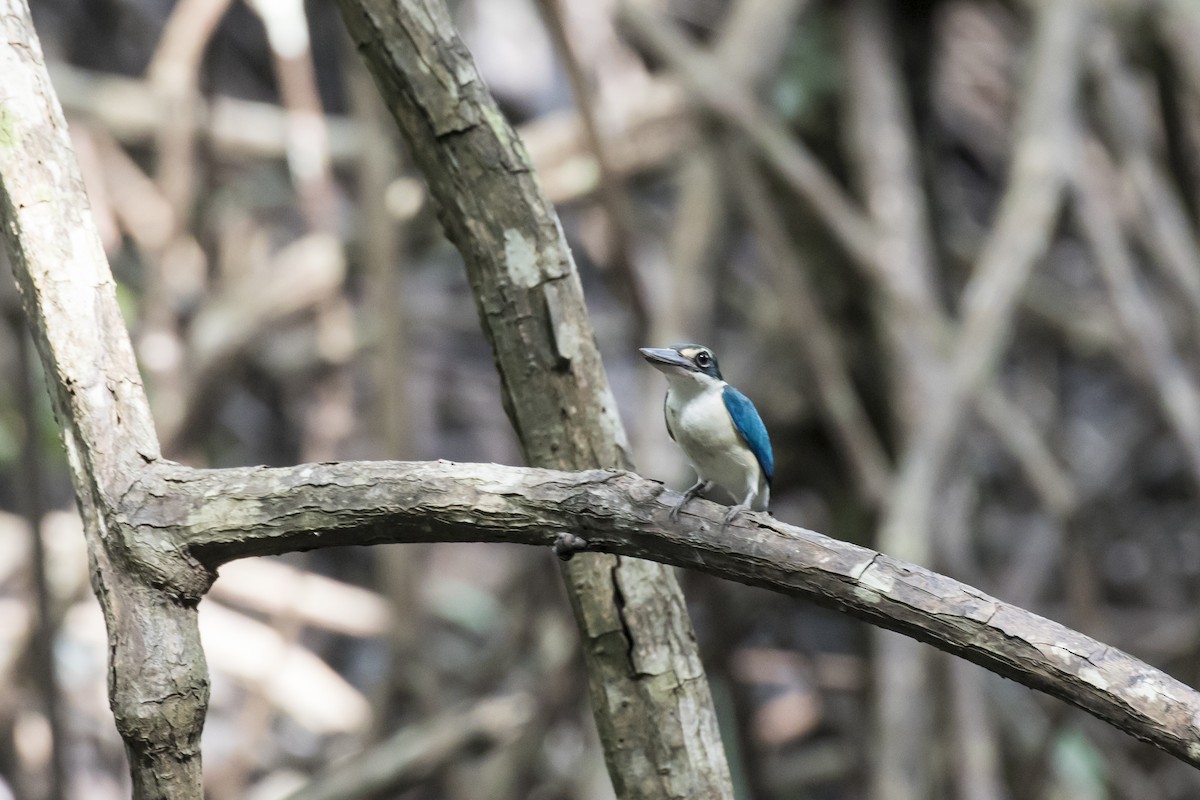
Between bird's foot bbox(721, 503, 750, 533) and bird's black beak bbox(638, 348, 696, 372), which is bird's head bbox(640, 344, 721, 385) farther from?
bird's foot bbox(721, 503, 750, 533)

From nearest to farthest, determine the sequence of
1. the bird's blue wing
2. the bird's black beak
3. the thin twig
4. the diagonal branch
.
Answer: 1. the diagonal branch
2. the bird's black beak
3. the bird's blue wing
4. the thin twig

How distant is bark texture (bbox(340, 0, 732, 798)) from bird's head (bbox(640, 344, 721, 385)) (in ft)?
0.54

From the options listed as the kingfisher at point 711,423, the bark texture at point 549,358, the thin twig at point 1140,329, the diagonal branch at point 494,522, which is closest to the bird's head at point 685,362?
the kingfisher at point 711,423

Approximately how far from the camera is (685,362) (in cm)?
239

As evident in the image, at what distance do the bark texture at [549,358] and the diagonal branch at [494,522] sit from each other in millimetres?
500

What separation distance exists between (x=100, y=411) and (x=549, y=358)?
2.56 feet

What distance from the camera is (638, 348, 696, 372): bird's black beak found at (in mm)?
2330

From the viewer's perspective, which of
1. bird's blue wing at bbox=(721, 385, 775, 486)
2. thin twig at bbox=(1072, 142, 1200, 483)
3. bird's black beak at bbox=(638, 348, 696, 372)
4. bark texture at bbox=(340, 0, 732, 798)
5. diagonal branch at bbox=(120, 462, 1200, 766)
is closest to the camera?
diagonal branch at bbox=(120, 462, 1200, 766)

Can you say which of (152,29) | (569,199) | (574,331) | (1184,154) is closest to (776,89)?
(569,199)

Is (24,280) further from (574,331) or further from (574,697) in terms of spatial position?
(574,697)

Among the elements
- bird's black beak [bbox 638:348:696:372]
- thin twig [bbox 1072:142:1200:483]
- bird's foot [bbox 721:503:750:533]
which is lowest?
bird's foot [bbox 721:503:750:533]

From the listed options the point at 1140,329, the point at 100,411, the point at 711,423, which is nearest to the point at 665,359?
the point at 711,423

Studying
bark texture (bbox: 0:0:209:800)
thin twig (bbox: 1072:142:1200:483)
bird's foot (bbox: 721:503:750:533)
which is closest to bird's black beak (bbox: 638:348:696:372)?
bird's foot (bbox: 721:503:750:533)

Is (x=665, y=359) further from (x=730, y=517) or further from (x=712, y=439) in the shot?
(x=730, y=517)
